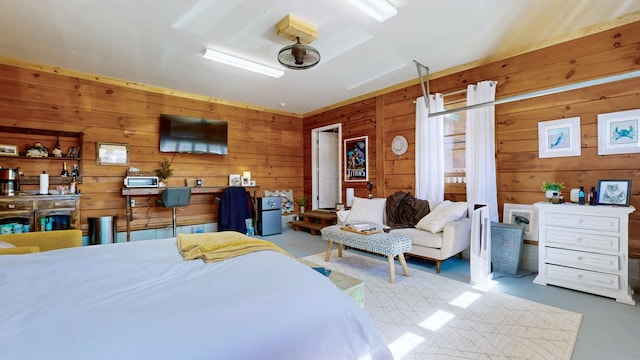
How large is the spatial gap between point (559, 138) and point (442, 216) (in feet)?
5.03

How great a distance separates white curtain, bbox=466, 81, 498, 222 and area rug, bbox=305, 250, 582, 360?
127 centimetres

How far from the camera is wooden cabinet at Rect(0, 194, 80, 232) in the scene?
340 cm

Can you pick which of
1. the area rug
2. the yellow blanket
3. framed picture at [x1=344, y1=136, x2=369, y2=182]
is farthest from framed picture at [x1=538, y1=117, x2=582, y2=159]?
the yellow blanket

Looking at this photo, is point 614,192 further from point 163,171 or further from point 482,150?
point 163,171

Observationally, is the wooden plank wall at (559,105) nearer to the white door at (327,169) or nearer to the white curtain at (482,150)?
the white curtain at (482,150)

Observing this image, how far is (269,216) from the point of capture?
18.0ft

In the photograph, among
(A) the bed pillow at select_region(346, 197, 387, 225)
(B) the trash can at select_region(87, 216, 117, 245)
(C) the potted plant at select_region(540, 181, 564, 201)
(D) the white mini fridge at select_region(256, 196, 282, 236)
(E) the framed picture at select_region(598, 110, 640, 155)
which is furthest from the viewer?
(D) the white mini fridge at select_region(256, 196, 282, 236)

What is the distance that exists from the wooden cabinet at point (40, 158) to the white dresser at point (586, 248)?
20.1ft

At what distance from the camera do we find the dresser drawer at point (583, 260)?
8.16 feet

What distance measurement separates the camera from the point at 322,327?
97cm

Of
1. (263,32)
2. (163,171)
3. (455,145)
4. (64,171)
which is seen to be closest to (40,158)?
(64,171)

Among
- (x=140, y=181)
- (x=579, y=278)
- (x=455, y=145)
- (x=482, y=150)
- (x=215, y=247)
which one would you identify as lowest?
(x=579, y=278)

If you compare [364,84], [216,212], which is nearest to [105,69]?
[216,212]

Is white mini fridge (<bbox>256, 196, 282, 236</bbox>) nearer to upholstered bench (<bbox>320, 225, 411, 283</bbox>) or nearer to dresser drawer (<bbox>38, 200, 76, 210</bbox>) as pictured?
upholstered bench (<bbox>320, 225, 411, 283</bbox>)
